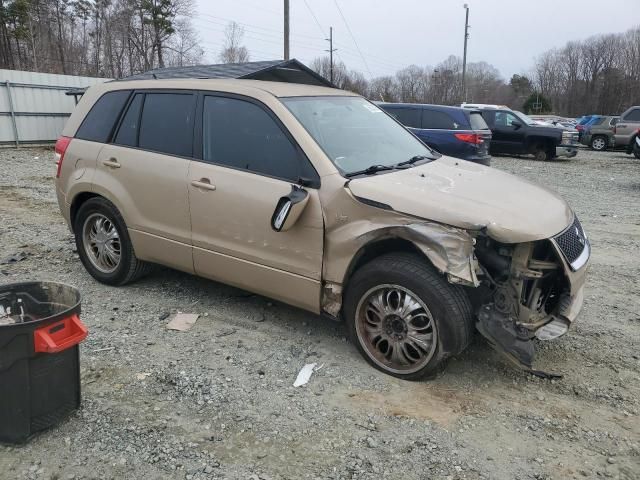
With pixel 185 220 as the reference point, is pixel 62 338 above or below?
below

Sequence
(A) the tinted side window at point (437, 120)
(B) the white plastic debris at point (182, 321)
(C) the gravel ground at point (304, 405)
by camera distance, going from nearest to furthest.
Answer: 1. (C) the gravel ground at point (304, 405)
2. (B) the white plastic debris at point (182, 321)
3. (A) the tinted side window at point (437, 120)

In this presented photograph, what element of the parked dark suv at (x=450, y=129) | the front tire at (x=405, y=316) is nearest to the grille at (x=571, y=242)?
the front tire at (x=405, y=316)

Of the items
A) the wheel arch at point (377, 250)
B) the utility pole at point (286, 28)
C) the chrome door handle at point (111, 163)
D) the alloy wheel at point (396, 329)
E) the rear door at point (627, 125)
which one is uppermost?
the utility pole at point (286, 28)

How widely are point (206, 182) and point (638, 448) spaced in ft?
10.5

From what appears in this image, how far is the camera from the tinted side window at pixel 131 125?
15.0 ft

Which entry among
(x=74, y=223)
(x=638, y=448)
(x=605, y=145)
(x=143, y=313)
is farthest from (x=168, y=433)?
Result: (x=605, y=145)

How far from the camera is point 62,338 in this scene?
2666 millimetres

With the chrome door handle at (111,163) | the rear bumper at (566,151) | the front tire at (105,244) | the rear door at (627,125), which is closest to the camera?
the chrome door handle at (111,163)

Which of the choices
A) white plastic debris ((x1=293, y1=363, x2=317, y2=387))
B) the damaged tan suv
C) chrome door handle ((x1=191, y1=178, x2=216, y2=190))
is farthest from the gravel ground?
chrome door handle ((x1=191, y1=178, x2=216, y2=190))

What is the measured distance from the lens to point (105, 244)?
489cm

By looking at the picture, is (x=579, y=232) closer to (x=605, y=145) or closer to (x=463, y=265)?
(x=463, y=265)

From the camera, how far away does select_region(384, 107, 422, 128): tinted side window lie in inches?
503

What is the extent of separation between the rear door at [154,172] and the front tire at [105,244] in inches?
5.6

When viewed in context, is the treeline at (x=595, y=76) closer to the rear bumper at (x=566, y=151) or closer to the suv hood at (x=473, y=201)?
the rear bumper at (x=566, y=151)
